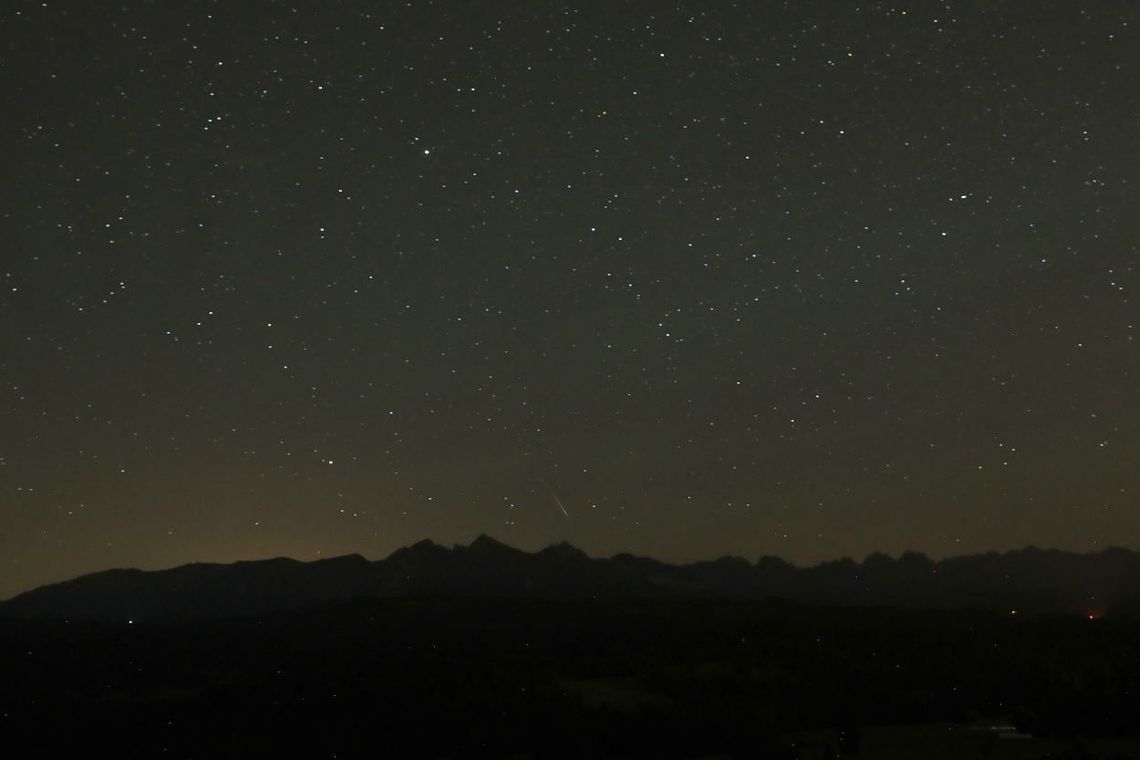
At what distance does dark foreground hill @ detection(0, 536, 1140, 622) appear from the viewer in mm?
123000


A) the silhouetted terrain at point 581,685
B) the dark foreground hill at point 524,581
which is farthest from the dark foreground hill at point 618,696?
the dark foreground hill at point 524,581

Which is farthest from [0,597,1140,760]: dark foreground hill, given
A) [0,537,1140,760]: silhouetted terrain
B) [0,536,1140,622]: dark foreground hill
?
[0,536,1140,622]: dark foreground hill

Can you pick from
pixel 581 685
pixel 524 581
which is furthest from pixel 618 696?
pixel 524 581

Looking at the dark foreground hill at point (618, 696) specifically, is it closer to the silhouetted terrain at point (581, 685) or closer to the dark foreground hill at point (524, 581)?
the silhouetted terrain at point (581, 685)

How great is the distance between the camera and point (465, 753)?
1959 centimetres

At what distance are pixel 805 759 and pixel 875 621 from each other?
32.7 m

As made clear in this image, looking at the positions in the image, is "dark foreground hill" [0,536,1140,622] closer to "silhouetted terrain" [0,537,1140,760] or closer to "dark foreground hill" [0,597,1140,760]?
"silhouetted terrain" [0,537,1140,760]

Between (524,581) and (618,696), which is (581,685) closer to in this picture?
(618,696)

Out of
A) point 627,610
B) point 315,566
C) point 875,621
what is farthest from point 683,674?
point 315,566

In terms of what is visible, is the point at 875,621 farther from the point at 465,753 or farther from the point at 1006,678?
the point at 465,753

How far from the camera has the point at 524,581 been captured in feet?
A: 437

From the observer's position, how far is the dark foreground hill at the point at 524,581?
4843 inches

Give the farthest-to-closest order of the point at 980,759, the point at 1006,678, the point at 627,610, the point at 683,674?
the point at 627,610 < the point at 683,674 < the point at 1006,678 < the point at 980,759

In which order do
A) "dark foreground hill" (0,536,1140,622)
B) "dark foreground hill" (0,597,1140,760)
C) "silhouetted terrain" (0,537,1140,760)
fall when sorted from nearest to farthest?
1. "dark foreground hill" (0,597,1140,760)
2. "silhouetted terrain" (0,537,1140,760)
3. "dark foreground hill" (0,536,1140,622)
